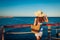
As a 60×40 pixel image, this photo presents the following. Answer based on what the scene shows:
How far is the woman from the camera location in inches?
109

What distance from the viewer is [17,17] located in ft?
9.10

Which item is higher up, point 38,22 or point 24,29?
point 38,22

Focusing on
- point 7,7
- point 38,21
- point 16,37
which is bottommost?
point 16,37

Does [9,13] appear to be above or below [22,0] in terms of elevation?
below

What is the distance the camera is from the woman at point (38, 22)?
2758mm

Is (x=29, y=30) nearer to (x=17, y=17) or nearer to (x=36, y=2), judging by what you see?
(x=17, y=17)

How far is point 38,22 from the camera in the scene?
279 cm

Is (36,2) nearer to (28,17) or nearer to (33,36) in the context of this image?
(28,17)

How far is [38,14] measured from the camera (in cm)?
276

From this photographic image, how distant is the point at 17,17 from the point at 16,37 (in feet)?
1.13

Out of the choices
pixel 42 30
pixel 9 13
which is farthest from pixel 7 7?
pixel 42 30

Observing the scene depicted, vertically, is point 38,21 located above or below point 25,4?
below

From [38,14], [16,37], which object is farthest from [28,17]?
[16,37]

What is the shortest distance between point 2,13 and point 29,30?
554mm
